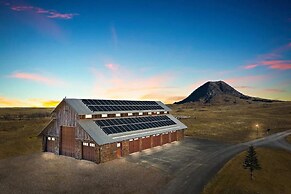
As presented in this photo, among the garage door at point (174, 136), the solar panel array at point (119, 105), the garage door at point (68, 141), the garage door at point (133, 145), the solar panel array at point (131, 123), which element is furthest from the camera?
the garage door at point (174, 136)

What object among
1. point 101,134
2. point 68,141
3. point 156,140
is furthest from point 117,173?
point 156,140

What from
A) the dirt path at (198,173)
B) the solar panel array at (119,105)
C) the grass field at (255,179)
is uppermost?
the solar panel array at (119,105)

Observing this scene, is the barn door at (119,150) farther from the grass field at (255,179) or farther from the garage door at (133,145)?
the grass field at (255,179)

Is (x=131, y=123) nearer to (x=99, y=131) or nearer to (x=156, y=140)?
(x=156, y=140)

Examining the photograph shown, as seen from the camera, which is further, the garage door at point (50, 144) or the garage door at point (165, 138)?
the garage door at point (165, 138)

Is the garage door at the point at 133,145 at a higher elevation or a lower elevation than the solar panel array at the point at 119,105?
lower

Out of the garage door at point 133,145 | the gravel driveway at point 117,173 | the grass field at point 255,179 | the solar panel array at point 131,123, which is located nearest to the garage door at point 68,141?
the gravel driveway at point 117,173
